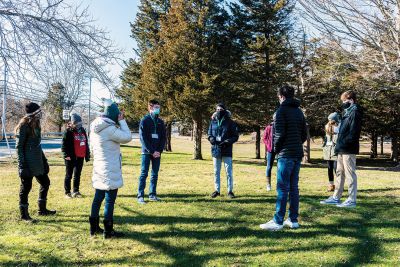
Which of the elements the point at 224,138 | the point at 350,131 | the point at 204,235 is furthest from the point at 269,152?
the point at 204,235

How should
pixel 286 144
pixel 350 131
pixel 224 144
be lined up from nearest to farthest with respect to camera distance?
pixel 286 144
pixel 350 131
pixel 224 144

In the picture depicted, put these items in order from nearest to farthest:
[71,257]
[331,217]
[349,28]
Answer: [71,257] < [331,217] < [349,28]

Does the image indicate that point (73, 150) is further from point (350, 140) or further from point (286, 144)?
point (350, 140)

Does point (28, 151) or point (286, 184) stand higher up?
point (28, 151)

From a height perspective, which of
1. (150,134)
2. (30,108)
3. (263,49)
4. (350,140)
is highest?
(263,49)

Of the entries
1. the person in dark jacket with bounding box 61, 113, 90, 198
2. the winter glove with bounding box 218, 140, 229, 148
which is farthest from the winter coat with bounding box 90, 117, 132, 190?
the person in dark jacket with bounding box 61, 113, 90, 198

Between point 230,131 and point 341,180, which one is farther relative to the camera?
point 230,131

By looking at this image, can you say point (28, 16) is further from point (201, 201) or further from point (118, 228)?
point (201, 201)

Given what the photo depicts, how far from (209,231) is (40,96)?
3878mm

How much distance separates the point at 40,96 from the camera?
6637 millimetres

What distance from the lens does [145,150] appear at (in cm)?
763

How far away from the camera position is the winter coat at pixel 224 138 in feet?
26.6

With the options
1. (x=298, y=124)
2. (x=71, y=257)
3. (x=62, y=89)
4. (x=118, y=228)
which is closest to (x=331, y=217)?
(x=298, y=124)

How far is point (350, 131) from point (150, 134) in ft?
13.0
